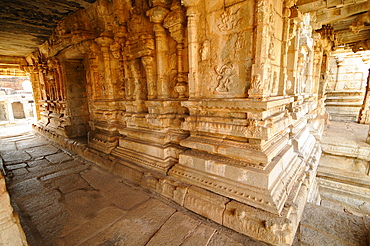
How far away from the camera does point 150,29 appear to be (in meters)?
3.56

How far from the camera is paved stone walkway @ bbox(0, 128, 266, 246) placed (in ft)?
6.99

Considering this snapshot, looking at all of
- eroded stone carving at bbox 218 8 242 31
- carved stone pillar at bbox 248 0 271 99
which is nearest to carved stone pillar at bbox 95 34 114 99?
eroded stone carving at bbox 218 8 242 31

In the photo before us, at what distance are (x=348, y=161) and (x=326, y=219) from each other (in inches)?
161

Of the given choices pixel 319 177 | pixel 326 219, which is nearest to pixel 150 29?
pixel 326 219

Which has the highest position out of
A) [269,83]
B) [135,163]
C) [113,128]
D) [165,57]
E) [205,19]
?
[205,19]

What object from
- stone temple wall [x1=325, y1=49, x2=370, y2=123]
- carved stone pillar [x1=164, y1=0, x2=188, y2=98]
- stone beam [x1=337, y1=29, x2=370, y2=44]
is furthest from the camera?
stone temple wall [x1=325, y1=49, x2=370, y2=123]

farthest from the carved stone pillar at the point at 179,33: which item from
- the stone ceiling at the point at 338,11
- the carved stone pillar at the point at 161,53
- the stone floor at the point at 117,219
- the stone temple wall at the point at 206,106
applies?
the stone ceiling at the point at 338,11

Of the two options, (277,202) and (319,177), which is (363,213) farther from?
(277,202)

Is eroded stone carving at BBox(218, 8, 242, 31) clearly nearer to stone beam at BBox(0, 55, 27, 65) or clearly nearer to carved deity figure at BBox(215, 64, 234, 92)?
carved deity figure at BBox(215, 64, 234, 92)

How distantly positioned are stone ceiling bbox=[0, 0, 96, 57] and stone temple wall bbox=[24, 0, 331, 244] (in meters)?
0.67

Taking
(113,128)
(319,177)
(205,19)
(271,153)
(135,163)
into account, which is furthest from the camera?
(319,177)

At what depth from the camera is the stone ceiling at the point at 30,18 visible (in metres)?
4.43

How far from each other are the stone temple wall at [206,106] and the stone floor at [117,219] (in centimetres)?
18

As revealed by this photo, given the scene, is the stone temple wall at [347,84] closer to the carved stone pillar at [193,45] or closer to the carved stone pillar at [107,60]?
the carved stone pillar at [193,45]
